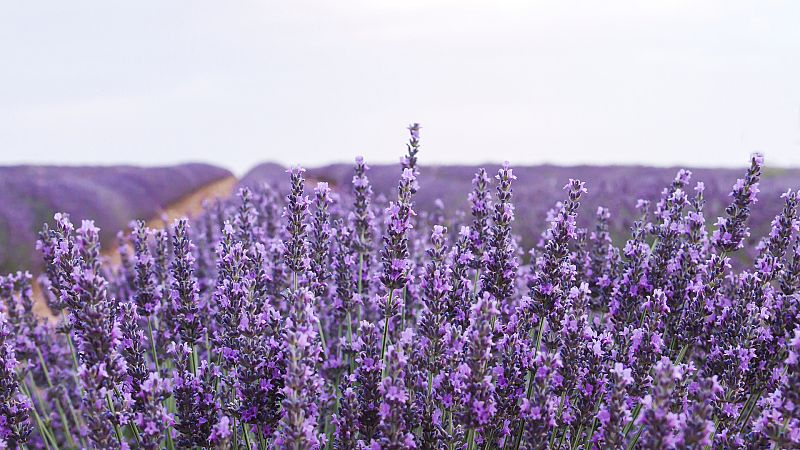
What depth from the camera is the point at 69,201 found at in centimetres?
1622

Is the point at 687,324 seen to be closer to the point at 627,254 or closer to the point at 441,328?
the point at 627,254

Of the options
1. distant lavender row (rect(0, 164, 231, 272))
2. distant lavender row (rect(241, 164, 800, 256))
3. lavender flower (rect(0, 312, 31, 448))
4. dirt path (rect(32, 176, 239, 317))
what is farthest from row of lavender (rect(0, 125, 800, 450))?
distant lavender row (rect(0, 164, 231, 272))

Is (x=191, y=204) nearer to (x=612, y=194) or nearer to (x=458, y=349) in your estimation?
(x=612, y=194)

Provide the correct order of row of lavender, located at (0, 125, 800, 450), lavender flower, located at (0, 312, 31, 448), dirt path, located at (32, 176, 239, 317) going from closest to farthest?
row of lavender, located at (0, 125, 800, 450) < lavender flower, located at (0, 312, 31, 448) < dirt path, located at (32, 176, 239, 317)

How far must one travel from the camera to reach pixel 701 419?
2062 mm

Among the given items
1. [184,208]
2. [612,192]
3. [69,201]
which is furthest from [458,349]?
[184,208]

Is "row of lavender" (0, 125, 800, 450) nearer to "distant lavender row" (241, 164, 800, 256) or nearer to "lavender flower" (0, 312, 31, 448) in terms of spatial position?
"lavender flower" (0, 312, 31, 448)

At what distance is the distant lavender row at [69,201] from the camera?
13.3 metres

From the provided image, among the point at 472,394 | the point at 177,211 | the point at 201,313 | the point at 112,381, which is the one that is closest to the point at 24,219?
the point at 177,211

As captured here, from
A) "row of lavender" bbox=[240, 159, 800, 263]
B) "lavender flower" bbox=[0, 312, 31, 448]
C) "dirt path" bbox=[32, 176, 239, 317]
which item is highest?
"row of lavender" bbox=[240, 159, 800, 263]

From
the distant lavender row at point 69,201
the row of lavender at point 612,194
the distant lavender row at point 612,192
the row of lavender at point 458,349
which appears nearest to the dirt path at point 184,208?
the distant lavender row at point 69,201

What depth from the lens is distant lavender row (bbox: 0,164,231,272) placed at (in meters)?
13.3

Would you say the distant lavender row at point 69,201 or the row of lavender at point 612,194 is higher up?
the row of lavender at point 612,194

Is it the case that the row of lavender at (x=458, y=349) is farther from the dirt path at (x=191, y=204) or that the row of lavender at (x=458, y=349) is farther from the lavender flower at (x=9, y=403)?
the dirt path at (x=191, y=204)
